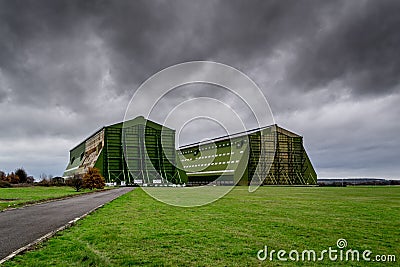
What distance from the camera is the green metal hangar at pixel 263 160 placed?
85125 millimetres

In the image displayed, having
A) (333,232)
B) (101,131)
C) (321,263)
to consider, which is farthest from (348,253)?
(101,131)

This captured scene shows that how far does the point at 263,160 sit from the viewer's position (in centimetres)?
8625

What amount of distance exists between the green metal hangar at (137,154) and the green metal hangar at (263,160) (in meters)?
11.6

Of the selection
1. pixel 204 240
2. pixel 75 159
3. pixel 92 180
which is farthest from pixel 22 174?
pixel 204 240

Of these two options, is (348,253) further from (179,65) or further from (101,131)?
(101,131)

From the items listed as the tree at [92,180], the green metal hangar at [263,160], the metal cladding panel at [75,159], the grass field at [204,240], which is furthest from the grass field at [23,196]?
the metal cladding panel at [75,159]

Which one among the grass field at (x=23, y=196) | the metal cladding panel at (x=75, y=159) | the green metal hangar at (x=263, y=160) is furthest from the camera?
the metal cladding panel at (x=75, y=159)

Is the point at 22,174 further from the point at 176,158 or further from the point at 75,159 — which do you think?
the point at 176,158

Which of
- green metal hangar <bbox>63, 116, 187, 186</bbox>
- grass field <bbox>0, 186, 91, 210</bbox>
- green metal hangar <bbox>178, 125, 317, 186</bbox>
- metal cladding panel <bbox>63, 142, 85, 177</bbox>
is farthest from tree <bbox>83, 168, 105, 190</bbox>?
metal cladding panel <bbox>63, 142, 85, 177</bbox>

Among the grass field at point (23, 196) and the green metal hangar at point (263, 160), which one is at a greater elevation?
the green metal hangar at point (263, 160)

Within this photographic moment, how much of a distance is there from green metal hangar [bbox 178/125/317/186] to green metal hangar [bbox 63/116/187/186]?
38.2 feet

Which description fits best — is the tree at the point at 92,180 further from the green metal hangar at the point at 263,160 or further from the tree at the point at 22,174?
the tree at the point at 22,174

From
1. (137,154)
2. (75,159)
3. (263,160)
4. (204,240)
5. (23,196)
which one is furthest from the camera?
(75,159)

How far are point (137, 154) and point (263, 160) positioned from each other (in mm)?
30827
